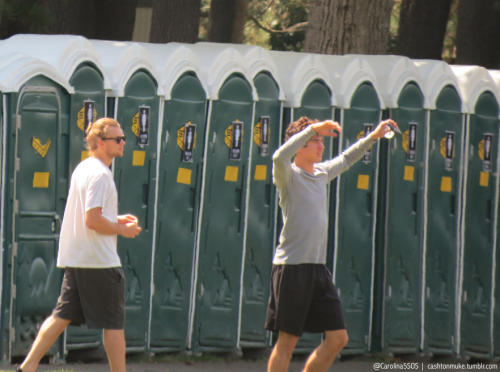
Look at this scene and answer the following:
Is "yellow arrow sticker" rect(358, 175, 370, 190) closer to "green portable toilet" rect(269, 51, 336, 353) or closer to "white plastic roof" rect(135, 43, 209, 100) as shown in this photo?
"green portable toilet" rect(269, 51, 336, 353)

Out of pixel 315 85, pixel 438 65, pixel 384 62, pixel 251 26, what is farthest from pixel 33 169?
pixel 251 26

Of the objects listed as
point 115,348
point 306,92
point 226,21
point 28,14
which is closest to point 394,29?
point 226,21

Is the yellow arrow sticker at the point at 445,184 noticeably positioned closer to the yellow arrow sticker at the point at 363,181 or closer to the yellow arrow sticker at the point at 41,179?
the yellow arrow sticker at the point at 363,181

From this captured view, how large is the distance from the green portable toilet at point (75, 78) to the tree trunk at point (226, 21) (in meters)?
9.59

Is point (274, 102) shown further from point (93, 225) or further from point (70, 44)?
point (93, 225)

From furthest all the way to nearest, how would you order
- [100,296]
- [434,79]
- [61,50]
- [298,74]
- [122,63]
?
[434,79]
[298,74]
[122,63]
[61,50]
[100,296]

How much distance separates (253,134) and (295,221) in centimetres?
180

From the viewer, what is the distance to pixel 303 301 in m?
5.29

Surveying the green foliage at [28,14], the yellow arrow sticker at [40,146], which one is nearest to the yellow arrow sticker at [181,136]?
the yellow arrow sticker at [40,146]

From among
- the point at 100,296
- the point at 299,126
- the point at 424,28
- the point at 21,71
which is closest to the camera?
the point at 100,296

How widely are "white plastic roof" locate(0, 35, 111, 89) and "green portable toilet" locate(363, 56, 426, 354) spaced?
2546mm

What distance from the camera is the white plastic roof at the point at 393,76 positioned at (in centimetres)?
748

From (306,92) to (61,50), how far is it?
206 centimetres

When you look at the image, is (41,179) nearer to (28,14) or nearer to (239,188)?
(239,188)
